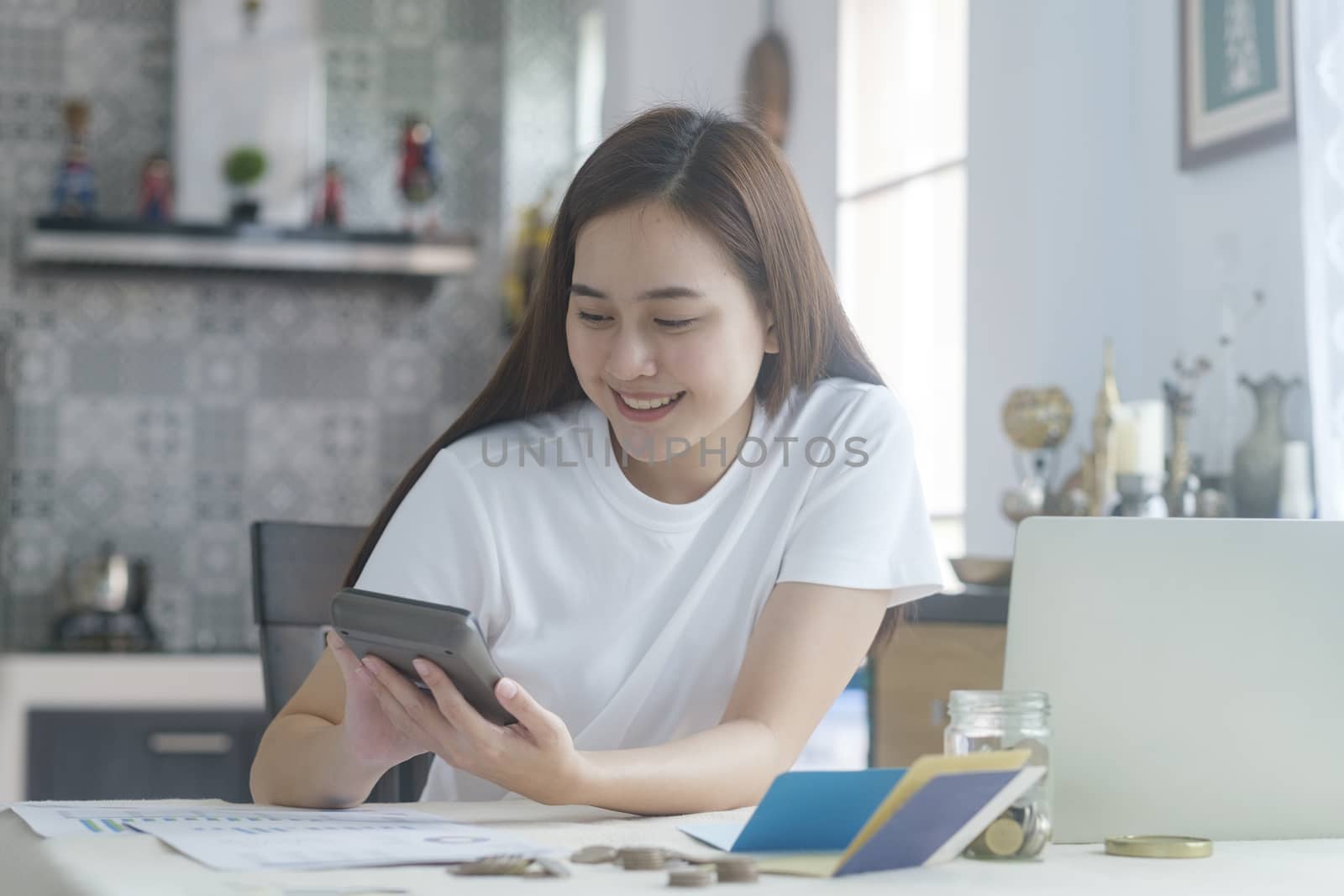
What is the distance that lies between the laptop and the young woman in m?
0.31

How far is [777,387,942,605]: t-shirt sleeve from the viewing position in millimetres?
1381

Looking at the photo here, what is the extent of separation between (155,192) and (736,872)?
422cm

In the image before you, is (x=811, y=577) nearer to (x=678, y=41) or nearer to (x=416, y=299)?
(x=678, y=41)

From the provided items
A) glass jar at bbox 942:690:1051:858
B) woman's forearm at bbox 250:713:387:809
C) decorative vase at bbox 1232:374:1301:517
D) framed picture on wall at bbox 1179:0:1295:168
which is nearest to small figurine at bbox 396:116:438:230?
framed picture on wall at bbox 1179:0:1295:168

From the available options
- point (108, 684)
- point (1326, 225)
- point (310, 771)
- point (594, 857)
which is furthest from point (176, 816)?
point (108, 684)

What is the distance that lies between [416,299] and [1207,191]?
287 cm

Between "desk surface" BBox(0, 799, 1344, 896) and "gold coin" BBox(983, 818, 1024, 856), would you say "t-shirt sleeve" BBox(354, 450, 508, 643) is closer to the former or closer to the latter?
"desk surface" BBox(0, 799, 1344, 896)

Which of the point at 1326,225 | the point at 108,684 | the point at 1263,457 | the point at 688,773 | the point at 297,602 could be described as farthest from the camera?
the point at 108,684

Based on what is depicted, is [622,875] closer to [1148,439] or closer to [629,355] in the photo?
[629,355]

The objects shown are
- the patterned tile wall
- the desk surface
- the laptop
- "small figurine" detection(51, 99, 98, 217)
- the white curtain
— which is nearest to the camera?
the desk surface

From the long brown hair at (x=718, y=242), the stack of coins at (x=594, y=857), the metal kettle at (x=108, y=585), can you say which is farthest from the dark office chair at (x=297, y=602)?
the metal kettle at (x=108, y=585)

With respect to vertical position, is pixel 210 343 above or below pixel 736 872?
above

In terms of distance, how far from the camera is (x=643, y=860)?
2.78 ft

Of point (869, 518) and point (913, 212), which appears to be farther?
point (913, 212)
